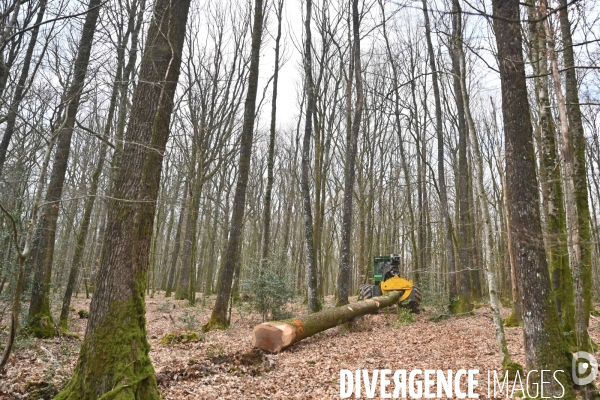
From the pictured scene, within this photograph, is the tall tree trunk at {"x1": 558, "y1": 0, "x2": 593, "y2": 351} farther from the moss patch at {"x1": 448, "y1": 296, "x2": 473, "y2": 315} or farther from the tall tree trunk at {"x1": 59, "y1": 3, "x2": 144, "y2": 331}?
the tall tree trunk at {"x1": 59, "y1": 3, "x2": 144, "y2": 331}

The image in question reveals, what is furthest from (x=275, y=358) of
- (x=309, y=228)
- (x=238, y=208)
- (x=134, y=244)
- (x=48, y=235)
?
(x=48, y=235)

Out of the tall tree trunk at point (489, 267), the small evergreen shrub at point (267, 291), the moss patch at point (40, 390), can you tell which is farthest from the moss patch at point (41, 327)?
the tall tree trunk at point (489, 267)

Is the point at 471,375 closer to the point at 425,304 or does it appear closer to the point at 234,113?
the point at 425,304

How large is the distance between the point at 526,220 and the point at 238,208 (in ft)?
23.8

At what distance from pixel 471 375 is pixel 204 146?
12586 mm

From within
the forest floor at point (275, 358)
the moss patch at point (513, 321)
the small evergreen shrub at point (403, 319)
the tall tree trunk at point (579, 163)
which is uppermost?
the tall tree trunk at point (579, 163)

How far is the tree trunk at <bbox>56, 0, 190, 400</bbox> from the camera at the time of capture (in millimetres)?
3607

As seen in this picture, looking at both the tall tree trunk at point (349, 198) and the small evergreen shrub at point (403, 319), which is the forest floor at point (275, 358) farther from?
the tall tree trunk at point (349, 198)

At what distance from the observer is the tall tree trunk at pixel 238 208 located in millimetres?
9719

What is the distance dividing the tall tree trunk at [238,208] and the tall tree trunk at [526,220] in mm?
6944

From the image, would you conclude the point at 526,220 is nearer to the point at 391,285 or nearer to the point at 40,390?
the point at 40,390

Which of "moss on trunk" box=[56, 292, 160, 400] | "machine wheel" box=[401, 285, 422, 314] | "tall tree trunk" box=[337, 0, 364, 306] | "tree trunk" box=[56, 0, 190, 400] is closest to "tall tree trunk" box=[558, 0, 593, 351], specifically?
"tall tree trunk" box=[337, 0, 364, 306]

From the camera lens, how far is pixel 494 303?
17.6ft

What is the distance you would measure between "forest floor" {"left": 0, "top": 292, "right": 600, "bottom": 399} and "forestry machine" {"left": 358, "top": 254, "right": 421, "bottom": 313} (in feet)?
7.94
